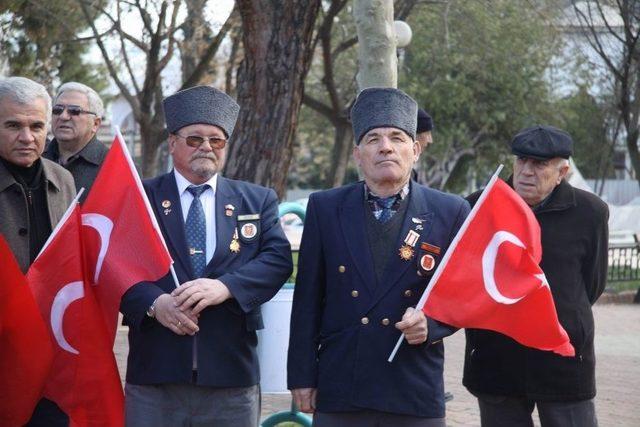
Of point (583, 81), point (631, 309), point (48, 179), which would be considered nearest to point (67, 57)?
point (631, 309)

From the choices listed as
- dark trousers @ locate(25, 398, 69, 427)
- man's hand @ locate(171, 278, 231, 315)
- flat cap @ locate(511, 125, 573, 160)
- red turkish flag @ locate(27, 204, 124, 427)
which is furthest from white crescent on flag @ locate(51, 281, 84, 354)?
flat cap @ locate(511, 125, 573, 160)

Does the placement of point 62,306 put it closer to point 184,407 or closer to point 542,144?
point 184,407

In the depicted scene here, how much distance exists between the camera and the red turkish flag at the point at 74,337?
507 centimetres

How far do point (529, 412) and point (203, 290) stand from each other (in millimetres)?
1987

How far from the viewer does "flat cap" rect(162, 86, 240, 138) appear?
4.93 m

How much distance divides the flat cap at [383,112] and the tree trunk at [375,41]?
400 cm

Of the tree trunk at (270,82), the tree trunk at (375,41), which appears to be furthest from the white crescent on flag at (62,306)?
the tree trunk at (270,82)

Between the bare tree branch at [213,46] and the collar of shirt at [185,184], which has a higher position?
the bare tree branch at [213,46]

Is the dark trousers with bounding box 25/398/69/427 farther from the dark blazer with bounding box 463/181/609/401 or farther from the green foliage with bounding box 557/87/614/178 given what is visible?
the green foliage with bounding box 557/87/614/178

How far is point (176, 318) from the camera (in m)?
4.66

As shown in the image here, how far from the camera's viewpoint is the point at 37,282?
5.10 meters

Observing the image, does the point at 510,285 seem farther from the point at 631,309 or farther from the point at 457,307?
the point at 631,309

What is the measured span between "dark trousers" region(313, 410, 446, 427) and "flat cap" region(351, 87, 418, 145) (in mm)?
1140

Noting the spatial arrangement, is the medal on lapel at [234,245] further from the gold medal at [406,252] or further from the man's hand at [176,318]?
the gold medal at [406,252]
